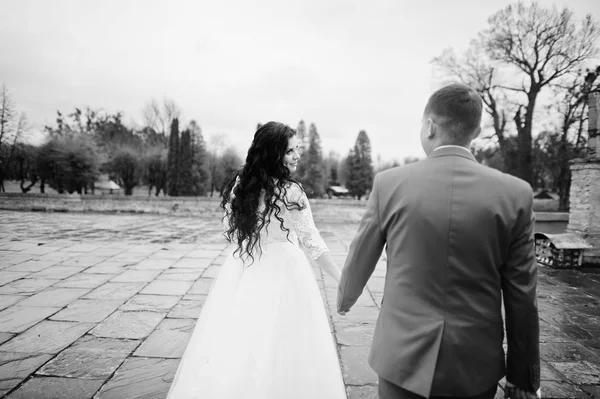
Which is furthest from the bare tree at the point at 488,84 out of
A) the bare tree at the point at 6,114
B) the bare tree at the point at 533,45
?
the bare tree at the point at 6,114

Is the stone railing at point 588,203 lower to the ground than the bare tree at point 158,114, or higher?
lower

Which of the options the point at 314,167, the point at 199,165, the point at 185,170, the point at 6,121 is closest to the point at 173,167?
the point at 185,170

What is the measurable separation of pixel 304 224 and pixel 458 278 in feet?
3.82

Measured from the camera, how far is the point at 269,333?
187 centimetres

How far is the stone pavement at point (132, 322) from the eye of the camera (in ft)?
7.79

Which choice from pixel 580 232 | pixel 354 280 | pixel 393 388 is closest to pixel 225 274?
pixel 354 280

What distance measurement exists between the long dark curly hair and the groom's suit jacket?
101 centimetres

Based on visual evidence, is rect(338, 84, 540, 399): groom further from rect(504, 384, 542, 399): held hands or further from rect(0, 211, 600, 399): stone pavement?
rect(0, 211, 600, 399): stone pavement

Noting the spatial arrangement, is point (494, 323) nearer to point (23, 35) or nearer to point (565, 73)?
point (23, 35)

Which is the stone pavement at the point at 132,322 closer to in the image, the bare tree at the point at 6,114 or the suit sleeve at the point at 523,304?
the suit sleeve at the point at 523,304

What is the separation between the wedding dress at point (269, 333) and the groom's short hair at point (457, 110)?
109 cm

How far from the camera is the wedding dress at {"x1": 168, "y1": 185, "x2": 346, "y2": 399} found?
5.83ft

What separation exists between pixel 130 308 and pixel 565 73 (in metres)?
24.7

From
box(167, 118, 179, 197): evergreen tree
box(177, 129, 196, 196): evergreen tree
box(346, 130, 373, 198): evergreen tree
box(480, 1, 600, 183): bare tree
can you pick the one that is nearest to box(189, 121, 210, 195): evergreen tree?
box(177, 129, 196, 196): evergreen tree
